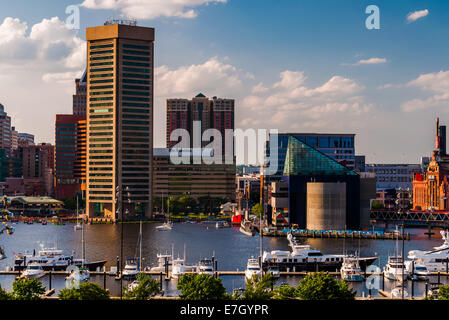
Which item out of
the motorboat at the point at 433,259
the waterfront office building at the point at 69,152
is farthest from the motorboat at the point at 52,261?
the waterfront office building at the point at 69,152

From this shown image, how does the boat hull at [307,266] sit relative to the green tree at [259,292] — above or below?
below

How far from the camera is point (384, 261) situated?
49.6m

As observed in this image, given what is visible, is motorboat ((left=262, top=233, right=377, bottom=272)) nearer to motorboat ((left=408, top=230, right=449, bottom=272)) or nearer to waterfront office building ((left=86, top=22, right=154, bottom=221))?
motorboat ((left=408, top=230, right=449, bottom=272))

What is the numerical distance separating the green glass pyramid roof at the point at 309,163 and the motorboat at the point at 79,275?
4143cm

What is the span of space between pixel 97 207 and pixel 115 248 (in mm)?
46608

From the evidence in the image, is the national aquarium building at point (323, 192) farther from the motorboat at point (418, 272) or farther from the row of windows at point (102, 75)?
the row of windows at point (102, 75)

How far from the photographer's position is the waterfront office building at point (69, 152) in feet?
425

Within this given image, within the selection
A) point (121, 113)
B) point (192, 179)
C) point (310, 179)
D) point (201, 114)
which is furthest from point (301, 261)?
point (201, 114)

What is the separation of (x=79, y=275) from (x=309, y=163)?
44055mm

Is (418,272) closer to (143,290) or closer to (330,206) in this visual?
(143,290)

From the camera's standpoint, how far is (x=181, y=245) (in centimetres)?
5962

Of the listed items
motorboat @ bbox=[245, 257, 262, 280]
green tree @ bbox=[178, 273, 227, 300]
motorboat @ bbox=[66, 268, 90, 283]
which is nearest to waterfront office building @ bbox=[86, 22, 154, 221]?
motorboat @ bbox=[66, 268, 90, 283]

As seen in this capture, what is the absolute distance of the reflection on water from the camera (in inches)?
1567

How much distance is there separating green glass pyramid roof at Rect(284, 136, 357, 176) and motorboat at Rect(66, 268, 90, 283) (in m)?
41.4
